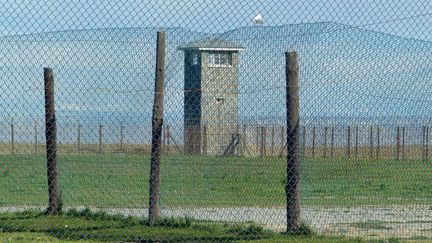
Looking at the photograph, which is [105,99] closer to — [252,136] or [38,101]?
[38,101]

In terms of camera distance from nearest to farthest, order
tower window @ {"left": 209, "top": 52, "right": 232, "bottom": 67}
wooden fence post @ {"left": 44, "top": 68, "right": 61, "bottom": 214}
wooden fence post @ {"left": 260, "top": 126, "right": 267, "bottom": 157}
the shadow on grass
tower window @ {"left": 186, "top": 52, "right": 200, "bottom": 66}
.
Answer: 1. wooden fence post @ {"left": 44, "top": 68, "right": 61, "bottom": 214}
2. tower window @ {"left": 209, "top": 52, "right": 232, "bottom": 67}
3. tower window @ {"left": 186, "top": 52, "right": 200, "bottom": 66}
4. wooden fence post @ {"left": 260, "top": 126, "right": 267, "bottom": 157}
5. the shadow on grass

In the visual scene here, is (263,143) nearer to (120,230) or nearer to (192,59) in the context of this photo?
(192,59)

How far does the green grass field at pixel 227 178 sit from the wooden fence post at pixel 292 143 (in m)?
0.10

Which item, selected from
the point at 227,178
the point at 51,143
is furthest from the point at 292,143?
the point at 51,143

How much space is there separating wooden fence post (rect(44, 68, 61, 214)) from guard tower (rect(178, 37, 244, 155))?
4.77 feet

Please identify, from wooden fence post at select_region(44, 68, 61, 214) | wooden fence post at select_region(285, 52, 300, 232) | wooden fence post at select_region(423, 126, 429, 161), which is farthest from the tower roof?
wooden fence post at select_region(423, 126, 429, 161)

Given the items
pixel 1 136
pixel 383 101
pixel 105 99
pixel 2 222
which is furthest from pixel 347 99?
pixel 2 222

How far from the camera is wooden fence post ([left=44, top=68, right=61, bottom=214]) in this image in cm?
1059

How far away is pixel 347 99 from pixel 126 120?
2464 millimetres

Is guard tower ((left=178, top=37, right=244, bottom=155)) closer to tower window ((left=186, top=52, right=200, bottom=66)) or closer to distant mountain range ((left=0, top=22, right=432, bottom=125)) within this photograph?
tower window ((left=186, top=52, right=200, bottom=66))

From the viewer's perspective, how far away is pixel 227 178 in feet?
39.9

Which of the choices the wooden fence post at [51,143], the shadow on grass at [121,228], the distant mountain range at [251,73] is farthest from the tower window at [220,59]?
the shadow on grass at [121,228]

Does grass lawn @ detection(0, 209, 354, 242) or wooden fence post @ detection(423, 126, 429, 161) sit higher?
wooden fence post @ detection(423, 126, 429, 161)

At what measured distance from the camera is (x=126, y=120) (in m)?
10.8
